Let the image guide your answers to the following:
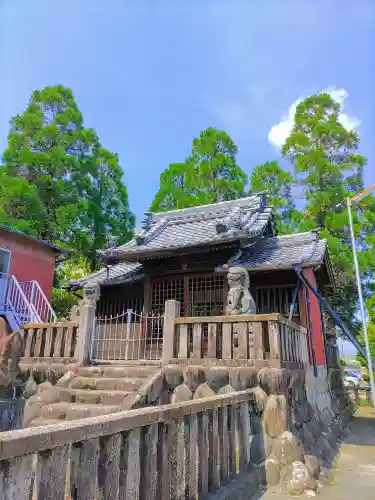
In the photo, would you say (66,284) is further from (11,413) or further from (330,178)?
(330,178)

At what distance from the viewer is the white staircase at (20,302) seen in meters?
12.4

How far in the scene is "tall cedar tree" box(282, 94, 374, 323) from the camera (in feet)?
62.7

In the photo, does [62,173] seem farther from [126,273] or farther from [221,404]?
[221,404]

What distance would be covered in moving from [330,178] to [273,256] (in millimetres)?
11764

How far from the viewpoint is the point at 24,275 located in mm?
14984

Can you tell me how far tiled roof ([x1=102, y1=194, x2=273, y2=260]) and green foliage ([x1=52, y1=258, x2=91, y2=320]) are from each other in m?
4.15

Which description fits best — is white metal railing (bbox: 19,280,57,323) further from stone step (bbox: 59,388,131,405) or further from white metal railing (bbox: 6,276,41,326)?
stone step (bbox: 59,388,131,405)

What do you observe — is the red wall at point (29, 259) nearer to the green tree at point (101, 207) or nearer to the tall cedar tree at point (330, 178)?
the green tree at point (101, 207)

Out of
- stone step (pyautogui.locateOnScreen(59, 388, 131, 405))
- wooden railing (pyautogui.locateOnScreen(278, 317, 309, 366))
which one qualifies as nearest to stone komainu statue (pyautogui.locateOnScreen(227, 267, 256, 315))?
wooden railing (pyautogui.locateOnScreen(278, 317, 309, 366))

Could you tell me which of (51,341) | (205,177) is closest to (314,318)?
(51,341)

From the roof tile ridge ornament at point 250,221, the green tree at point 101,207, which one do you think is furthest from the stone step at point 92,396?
the green tree at point 101,207

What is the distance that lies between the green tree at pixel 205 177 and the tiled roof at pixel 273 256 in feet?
33.8

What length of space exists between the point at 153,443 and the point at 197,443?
36.8 inches

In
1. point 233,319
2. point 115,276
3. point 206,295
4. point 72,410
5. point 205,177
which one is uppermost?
point 205,177
